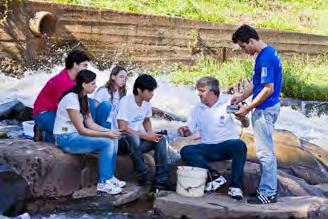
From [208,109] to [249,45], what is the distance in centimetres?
83

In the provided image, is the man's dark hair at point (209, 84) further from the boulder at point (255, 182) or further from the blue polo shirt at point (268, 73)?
the boulder at point (255, 182)

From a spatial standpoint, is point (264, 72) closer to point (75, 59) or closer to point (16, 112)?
point (75, 59)

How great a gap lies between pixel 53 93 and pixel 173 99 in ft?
20.0

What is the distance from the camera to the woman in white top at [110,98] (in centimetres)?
591

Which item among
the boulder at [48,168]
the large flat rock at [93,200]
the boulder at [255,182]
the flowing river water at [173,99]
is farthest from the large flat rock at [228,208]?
the flowing river water at [173,99]

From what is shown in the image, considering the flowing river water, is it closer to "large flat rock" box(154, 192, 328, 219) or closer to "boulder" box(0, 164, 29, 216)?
"large flat rock" box(154, 192, 328, 219)

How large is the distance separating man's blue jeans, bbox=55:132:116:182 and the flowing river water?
4211mm

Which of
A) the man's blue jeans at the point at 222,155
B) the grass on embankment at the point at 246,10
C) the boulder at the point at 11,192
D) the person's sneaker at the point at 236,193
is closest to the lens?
the boulder at the point at 11,192

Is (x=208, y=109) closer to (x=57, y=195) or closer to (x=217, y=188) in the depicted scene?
(x=217, y=188)

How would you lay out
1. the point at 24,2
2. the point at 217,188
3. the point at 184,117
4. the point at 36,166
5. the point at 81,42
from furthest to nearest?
the point at 81,42 < the point at 24,2 < the point at 184,117 < the point at 217,188 < the point at 36,166

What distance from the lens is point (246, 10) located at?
20.6 meters

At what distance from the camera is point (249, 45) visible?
5.43 m

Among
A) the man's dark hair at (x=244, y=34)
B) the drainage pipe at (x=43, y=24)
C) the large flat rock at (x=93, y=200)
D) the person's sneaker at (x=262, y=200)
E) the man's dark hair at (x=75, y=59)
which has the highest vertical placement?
the drainage pipe at (x=43, y=24)

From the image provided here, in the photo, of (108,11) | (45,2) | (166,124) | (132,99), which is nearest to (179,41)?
(108,11)
